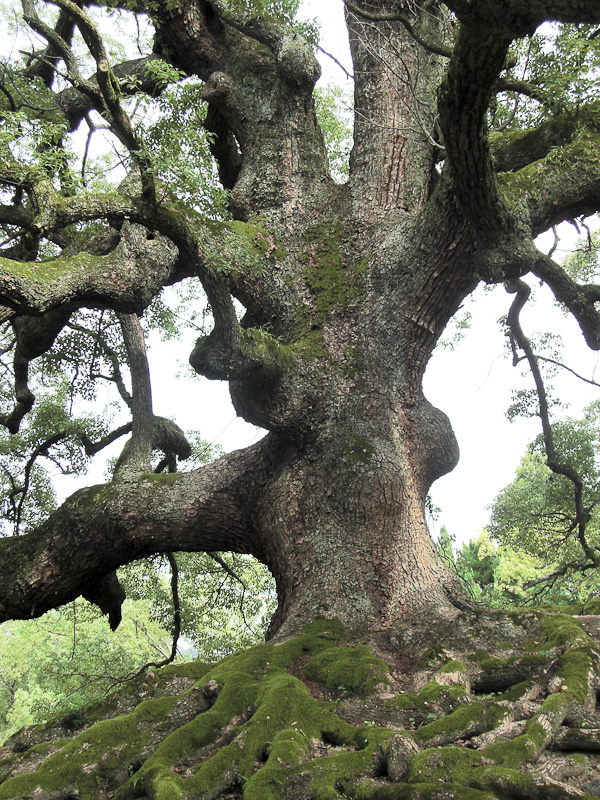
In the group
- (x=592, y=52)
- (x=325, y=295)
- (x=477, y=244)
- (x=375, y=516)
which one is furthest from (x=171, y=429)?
(x=592, y=52)

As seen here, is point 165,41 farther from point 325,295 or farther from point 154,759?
point 154,759

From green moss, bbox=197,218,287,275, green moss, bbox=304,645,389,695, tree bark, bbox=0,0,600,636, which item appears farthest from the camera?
green moss, bbox=197,218,287,275

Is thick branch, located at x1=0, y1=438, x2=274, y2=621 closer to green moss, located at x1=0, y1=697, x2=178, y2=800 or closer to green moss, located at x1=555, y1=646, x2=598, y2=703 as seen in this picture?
green moss, located at x1=0, y1=697, x2=178, y2=800

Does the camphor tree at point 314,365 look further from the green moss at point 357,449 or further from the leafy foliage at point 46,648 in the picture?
the leafy foliage at point 46,648

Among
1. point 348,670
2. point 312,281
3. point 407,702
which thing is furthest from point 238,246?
point 407,702

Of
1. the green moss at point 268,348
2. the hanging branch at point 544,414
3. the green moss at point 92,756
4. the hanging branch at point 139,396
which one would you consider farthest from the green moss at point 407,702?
the hanging branch at point 544,414

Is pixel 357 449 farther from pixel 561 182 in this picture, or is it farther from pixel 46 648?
pixel 46 648

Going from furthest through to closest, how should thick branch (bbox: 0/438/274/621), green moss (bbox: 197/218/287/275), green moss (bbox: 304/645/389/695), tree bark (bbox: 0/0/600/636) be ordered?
1. thick branch (bbox: 0/438/274/621)
2. green moss (bbox: 197/218/287/275)
3. tree bark (bbox: 0/0/600/636)
4. green moss (bbox: 304/645/389/695)

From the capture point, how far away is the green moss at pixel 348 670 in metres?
3.69

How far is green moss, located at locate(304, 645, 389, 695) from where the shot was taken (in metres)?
3.69

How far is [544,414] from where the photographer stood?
27.5ft

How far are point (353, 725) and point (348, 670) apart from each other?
0.58 m

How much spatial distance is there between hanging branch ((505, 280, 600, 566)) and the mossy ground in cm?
427

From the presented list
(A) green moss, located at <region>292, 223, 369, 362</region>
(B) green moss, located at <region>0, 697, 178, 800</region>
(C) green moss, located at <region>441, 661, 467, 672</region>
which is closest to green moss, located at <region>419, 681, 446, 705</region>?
(C) green moss, located at <region>441, 661, 467, 672</region>
